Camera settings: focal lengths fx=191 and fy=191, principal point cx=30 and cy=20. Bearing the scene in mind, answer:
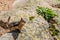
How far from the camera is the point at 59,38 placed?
8.06 metres

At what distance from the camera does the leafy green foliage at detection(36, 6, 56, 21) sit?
872cm

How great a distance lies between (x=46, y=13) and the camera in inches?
347

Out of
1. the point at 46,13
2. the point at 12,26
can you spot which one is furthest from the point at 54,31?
the point at 12,26

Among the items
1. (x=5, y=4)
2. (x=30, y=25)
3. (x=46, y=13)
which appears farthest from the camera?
(x=5, y=4)

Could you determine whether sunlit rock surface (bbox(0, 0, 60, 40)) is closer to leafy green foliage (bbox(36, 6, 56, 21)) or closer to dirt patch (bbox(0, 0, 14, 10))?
leafy green foliage (bbox(36, 6, 56, 21))

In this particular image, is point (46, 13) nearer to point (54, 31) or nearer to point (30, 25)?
point (54, 31)

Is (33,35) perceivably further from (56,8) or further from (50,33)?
(56,8)

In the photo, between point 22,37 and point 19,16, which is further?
point 19,16

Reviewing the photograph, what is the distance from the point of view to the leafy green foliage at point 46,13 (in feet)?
28.6

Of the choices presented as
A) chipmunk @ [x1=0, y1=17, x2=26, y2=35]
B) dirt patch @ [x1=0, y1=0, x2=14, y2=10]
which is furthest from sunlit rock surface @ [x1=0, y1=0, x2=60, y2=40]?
dirt patch @ [x1=0, y1=0, x2=14, y2=10]

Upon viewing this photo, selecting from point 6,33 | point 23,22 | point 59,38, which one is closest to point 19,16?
point 23,22

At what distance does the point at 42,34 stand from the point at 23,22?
93 centimetres

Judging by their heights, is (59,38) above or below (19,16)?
below

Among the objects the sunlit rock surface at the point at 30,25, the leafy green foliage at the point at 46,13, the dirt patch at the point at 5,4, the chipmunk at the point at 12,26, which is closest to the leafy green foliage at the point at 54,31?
the sunlit rock surface at the point at 30,25
